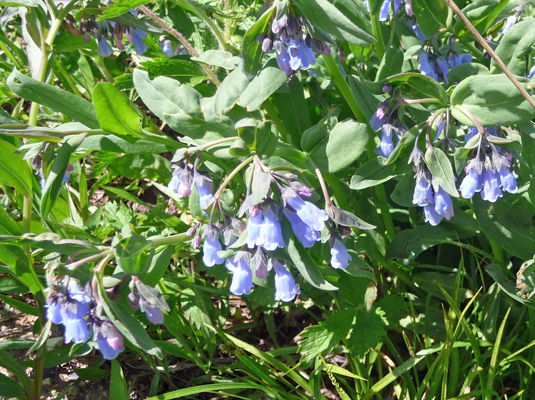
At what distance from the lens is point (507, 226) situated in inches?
73.5

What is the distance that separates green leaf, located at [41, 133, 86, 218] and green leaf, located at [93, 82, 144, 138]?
0.35 ft

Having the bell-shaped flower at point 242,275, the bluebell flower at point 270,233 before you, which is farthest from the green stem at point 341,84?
the bell-shaped flower at point 242,275

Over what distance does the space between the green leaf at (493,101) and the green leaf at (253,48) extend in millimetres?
597

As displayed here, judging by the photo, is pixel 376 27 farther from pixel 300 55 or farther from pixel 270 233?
pixel 270 233

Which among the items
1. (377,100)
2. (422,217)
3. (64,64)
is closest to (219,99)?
(377,100)

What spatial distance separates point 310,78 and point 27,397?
1723 mm

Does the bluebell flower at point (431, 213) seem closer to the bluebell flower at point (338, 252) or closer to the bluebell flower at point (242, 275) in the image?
the bluebell flower at point (338, 252)

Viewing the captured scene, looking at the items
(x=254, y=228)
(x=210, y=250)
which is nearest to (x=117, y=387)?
(x=210, y=250)

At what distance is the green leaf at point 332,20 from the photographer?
139 centimetres

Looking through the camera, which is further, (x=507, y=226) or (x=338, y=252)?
(x=507, y=226)

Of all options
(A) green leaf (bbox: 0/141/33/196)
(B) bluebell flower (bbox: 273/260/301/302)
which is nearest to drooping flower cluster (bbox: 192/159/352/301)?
(B) bluebell flower (bbox: 273/260/301/302)

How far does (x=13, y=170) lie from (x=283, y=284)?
3.60 feet

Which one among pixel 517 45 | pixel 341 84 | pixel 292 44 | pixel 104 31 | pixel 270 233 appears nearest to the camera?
pixel 270 233

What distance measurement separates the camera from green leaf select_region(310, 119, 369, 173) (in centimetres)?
164
